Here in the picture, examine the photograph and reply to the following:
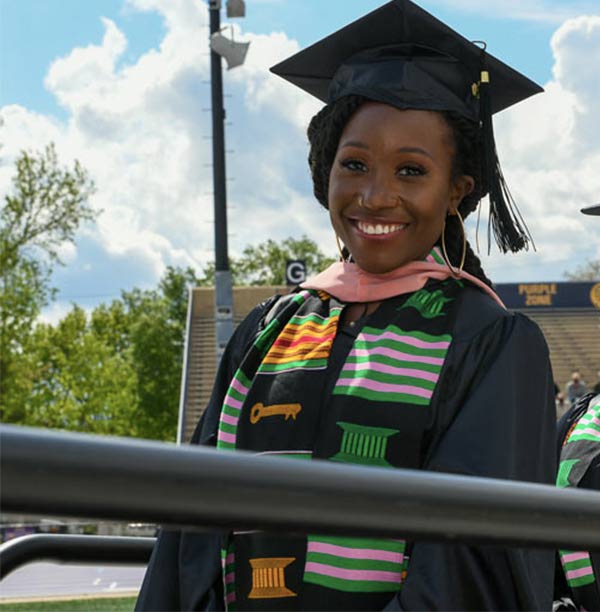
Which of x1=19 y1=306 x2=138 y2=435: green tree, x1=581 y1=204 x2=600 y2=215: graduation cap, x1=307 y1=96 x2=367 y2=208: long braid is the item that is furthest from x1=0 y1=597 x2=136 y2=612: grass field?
x1=19 y1=306 x2=138 y2=435: green tree

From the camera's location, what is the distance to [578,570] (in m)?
2.77

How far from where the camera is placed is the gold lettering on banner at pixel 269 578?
6.31ft

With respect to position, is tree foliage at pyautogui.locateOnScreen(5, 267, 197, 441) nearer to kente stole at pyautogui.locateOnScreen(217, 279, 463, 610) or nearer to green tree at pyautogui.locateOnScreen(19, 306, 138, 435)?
green tree at pyautogui.locateOnScreen(19, 306, 138, 435)

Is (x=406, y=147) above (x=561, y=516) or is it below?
above

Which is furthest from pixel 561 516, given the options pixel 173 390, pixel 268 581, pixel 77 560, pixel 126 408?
pixel 173 390

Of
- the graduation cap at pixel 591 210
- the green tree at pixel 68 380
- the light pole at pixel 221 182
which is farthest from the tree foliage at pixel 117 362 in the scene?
the graduation cap at pixel 591 210

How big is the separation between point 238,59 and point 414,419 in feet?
37.2

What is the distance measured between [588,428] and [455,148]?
48.3 inches

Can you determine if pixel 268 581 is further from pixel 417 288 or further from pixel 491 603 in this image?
pixel 417 288

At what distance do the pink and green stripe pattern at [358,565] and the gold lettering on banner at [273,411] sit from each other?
9.6 inches

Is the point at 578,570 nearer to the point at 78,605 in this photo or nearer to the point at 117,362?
the point at 78,605

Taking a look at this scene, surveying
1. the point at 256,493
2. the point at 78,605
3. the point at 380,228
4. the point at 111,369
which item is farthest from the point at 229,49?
the point at 111,369

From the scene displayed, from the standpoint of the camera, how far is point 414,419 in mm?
1895

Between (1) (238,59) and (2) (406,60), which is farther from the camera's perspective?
(1) (238,59)
